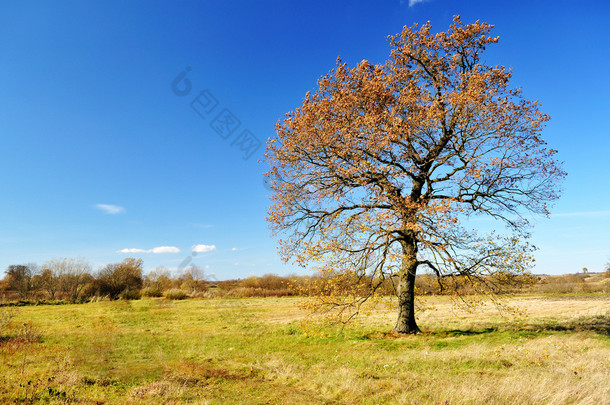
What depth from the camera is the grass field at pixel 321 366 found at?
9.05 m

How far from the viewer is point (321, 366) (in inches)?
506

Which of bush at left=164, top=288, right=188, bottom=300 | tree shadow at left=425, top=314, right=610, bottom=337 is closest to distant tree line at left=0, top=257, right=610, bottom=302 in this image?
bush at left=164, top=288, right=188, bottom=300

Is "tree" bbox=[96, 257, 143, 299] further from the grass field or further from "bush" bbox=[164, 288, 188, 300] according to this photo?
the grass field

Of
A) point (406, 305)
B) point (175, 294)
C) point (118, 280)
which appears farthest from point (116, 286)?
point (406, 305)

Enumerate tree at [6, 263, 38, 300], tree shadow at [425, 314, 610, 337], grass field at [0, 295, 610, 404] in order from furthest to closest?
tree at [6, 263, 38, 300]
tree shadow at [425, 314, 610, 337]
grass field at [0, 295, 610, 404]

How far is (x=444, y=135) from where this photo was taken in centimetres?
1730

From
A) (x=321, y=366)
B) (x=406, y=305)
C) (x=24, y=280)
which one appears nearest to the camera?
(x=321, y=366)

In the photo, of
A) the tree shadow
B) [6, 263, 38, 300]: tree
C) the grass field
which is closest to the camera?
the grass field

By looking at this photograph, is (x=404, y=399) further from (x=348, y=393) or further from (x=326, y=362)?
(x=326, y=362)

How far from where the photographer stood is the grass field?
9.05 m

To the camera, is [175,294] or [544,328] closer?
[544,328]

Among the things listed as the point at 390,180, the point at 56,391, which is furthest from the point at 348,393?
the point at 390,180

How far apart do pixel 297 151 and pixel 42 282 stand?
62693 millimetres

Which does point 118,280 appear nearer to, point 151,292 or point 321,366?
point 151,292
